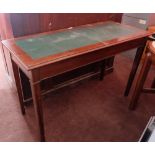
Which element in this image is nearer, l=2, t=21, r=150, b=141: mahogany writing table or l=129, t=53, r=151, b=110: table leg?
l=2, t=21, r=150, b=141: mahogany writing table

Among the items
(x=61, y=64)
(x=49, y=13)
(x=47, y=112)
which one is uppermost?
(x=49, y=13)

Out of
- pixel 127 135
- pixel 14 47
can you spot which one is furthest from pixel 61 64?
pixel 127 135

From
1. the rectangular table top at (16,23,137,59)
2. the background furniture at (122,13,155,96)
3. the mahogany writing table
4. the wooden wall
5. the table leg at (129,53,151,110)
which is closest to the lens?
the mahogany writing table

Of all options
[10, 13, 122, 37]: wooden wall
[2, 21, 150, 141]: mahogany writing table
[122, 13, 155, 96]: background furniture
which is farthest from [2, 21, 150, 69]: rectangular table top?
[122, 13, 155, 96]: background furniture

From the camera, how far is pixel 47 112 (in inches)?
67.1

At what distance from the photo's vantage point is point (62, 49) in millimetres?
1125

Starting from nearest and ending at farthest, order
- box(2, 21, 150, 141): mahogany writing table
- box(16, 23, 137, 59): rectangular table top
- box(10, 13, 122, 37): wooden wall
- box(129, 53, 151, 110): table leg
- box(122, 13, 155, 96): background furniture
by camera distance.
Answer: box(2, 21, 150, 141): mahogany writing table → box(16, 23, 137, 59): rectangular table top → box(10, 13, 122, 37): wooden wall → box(129, 53, 151, 110): table leg → box(122, 13, 155, 96): background furniture

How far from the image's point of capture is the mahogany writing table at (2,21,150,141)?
1.01 metres

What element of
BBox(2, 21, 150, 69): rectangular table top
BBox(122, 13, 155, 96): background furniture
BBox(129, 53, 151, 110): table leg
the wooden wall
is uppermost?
the wooden wall

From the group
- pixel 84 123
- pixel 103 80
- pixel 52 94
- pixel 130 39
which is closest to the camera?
pixel 130 39

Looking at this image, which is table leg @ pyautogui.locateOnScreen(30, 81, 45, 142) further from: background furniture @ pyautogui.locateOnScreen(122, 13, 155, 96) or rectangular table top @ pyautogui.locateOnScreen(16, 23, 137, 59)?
background furniture @ pyautogui.locateOnScreen(122, 13, 155, 96)

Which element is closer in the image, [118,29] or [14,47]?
[14,47]

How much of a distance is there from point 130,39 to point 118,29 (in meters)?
0.26
